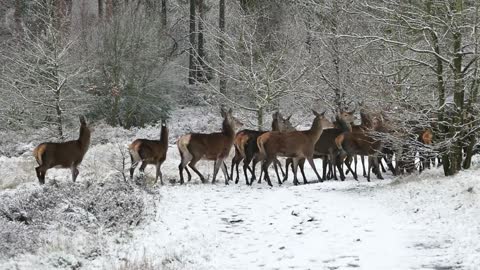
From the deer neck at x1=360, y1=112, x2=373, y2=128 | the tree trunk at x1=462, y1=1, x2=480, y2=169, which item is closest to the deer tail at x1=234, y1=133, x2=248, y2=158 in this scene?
the deer neck at x1=360, y1=112, x2=373, y2=128

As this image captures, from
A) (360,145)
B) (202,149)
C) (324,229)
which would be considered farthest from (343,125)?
(324,229)

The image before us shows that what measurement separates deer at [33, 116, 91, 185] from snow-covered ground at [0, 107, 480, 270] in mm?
2563

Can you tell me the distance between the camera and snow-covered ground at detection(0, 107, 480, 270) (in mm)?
7887

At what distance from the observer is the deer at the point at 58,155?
1617 centimetres

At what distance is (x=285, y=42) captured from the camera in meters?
25.3

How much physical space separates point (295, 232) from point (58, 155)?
894cm

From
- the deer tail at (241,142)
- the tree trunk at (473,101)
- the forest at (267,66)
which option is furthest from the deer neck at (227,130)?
the tree trunk at (473,101)

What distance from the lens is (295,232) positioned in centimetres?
966

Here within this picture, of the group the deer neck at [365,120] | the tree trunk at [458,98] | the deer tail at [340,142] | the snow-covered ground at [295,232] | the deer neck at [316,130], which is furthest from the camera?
the deer neck at [365,120]

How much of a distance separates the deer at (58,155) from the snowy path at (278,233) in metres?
4.28

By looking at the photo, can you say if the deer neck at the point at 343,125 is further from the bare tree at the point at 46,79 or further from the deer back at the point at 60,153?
the bare tree at the point at 46,79

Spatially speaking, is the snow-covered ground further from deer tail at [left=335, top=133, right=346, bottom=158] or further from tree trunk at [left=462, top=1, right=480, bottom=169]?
deer tail at [left=335, top=133, right=346, bottom=158]

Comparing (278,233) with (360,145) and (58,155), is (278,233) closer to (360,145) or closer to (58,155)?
(360,145)

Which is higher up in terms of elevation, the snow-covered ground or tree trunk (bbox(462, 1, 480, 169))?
tree trunk (bbox(462, 1, 480, 169))
